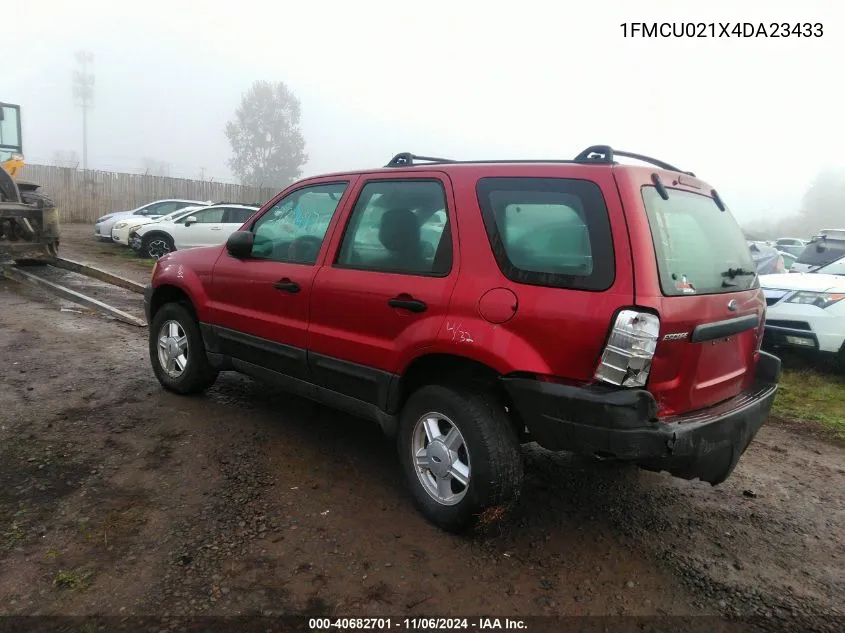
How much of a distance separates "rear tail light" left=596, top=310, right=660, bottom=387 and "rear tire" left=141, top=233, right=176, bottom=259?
13.8 meters

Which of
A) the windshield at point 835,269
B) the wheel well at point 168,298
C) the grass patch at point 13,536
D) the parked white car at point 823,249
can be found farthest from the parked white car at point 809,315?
the grass patch at point 13,536

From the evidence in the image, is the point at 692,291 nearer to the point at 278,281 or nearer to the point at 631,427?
the point at 631,427

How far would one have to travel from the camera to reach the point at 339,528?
303 cm

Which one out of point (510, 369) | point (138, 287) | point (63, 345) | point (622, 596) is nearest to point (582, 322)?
point (510, 369)

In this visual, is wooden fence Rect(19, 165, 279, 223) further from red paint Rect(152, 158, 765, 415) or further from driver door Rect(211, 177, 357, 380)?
red paint Rect(152, 158, 765, 415)

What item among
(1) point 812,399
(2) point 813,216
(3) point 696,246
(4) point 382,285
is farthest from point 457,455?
(2) point 813,216

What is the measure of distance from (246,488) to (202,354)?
160 centimetres

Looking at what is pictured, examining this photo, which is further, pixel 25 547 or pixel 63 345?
pixel 63 345

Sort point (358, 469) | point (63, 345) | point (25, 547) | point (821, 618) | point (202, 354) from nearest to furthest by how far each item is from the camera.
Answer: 1. point (821, 618)
2. point (25, 547)
3. point (358, 469)
4. point (202, 354)
5. point (63, 345)

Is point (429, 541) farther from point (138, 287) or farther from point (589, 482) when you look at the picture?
point (138, 287)

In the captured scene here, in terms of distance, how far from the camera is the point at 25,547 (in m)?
2.73

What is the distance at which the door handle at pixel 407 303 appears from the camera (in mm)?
3031

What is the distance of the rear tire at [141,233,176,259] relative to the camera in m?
14.4

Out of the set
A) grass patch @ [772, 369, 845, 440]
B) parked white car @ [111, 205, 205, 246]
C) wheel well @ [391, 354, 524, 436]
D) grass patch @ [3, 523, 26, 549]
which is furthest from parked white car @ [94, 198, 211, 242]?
wheel well @ [391, 354, 524, 436]
